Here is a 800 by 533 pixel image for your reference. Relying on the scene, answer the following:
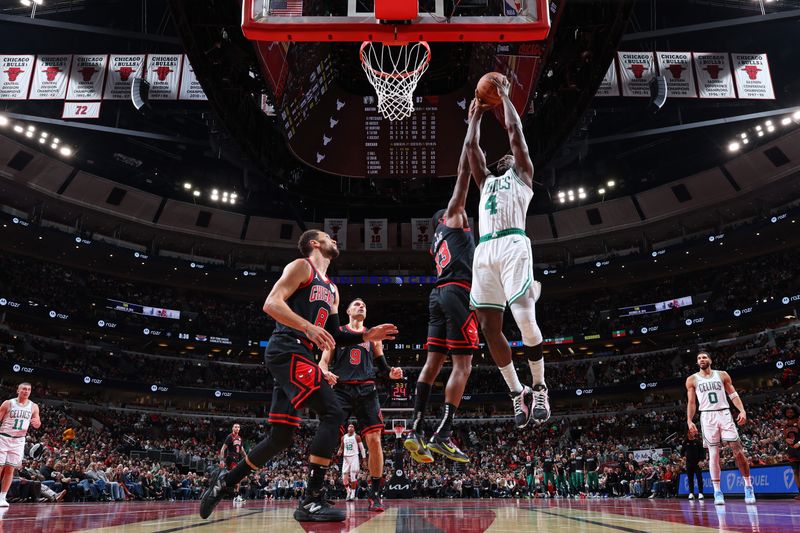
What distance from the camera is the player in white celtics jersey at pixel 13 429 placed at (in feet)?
30.0

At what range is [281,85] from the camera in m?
14.1

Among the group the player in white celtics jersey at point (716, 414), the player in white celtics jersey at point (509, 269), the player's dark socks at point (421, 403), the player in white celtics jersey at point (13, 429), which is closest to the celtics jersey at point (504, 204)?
the player in white celtics jersey at point (509, 269)

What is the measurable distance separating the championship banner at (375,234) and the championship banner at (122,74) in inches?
662

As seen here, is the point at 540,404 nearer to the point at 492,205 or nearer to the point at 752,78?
the point at 492,205

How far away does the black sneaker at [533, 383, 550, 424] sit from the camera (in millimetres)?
4254

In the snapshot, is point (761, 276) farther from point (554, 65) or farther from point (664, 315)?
point (554, 65)

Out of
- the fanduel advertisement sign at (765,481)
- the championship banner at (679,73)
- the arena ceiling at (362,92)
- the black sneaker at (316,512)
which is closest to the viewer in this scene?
the black sneaker at (316,512)

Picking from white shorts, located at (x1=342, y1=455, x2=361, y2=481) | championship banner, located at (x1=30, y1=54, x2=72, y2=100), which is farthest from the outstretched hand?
championship banner, located at (x1=30, y1=54, x2=72, y2=100)

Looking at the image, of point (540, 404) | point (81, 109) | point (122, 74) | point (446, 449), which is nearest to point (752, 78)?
point (540, 404)

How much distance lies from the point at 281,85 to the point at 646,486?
54.8 ft

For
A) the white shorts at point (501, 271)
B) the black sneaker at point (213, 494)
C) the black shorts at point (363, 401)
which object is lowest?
the black sneaker at point (213, 494)

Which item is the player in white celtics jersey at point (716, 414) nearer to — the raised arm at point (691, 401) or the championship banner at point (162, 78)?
the raised arm at point (691, 401)

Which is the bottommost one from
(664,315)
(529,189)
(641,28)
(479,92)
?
(529,189)

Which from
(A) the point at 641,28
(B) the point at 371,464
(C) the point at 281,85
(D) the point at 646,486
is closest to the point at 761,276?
(A) the point at 641,28
